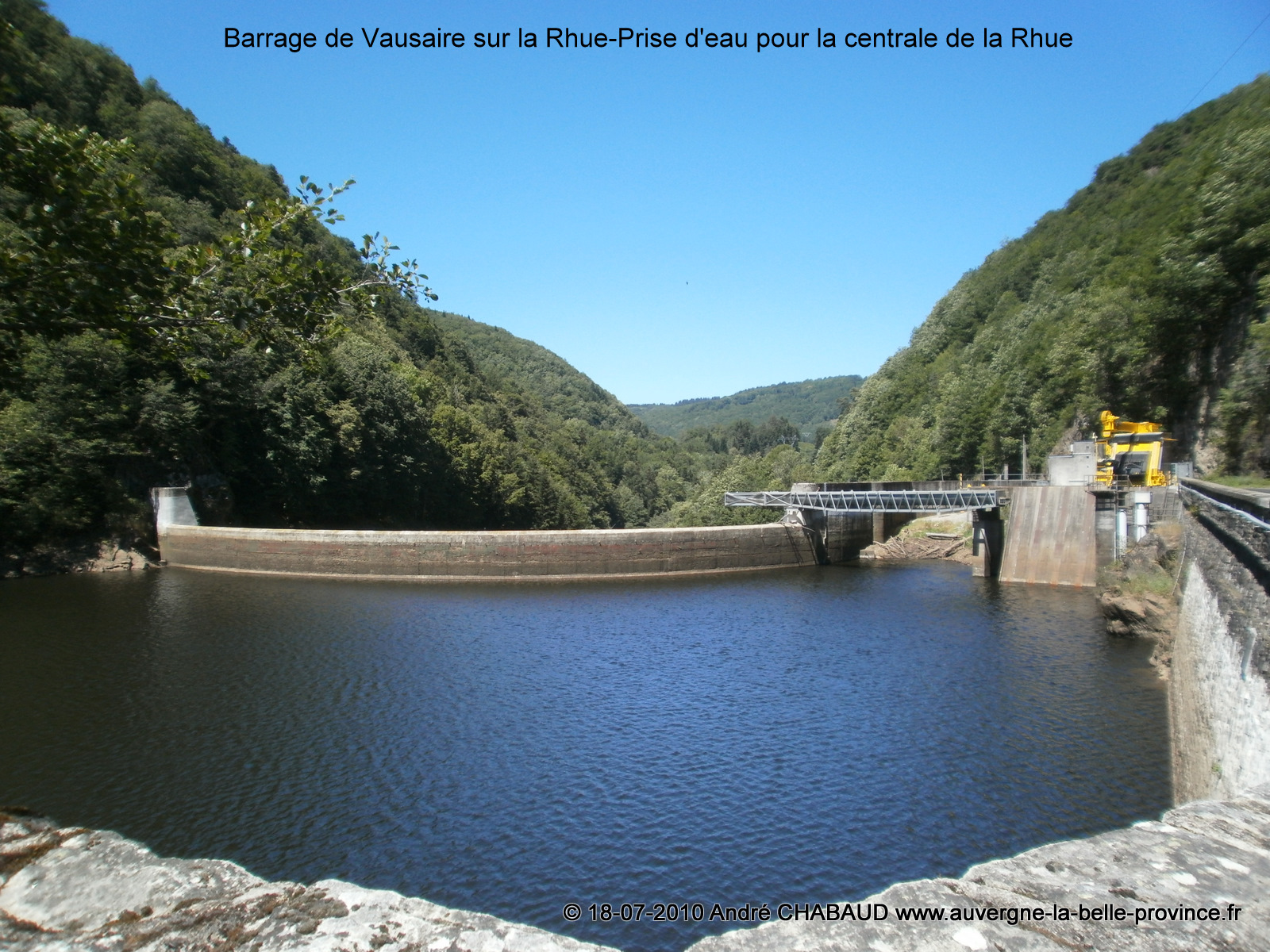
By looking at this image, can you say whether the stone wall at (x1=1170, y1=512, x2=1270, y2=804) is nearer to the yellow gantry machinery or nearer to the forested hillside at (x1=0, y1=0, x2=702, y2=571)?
the forested hillside at (x1=0, y1=0, x2=702, y2=571)

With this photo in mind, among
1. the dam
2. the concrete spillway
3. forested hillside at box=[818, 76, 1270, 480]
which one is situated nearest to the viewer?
the dam

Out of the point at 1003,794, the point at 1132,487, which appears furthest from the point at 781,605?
the point at 1003,794

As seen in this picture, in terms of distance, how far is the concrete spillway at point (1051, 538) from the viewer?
2791 centimetres

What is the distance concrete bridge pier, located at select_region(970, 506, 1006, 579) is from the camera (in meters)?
32.0

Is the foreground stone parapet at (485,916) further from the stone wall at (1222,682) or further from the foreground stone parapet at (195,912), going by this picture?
the stone wall at (1222,682)

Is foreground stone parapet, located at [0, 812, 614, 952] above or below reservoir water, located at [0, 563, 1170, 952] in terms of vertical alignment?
above

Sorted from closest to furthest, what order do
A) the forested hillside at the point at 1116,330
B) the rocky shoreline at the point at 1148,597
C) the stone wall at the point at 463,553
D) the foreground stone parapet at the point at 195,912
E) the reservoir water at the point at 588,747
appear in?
1. the foreground stone parapet at the point at 195,912
2. the reservoir water at the point at 588,747
3. the rocky shoreline at the point at 1148,597
4. the forested hillside at the point at 1116,330
5. the stone wall at the point at 463,553

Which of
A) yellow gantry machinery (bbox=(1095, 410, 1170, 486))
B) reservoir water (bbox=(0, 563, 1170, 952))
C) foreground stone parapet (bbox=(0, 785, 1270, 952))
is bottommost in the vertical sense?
reservoir water (bbox=(0, 563, 1170, 952))

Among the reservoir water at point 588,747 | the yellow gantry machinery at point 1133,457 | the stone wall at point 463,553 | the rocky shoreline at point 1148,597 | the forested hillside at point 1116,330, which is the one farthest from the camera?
the stone wall at point 463,553

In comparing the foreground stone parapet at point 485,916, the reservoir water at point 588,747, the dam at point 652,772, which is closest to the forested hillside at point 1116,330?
the reservoir water at point 588,747

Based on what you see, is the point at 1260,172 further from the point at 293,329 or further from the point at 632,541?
the point at 293,329

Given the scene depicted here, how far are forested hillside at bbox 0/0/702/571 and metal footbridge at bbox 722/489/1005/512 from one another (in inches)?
872

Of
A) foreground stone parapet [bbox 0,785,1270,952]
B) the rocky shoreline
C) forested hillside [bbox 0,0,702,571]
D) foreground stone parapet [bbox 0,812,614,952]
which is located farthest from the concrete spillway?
foreground stone parapet [bbox 0,812,614,952]

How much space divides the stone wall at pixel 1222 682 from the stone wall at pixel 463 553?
21.4 meters
